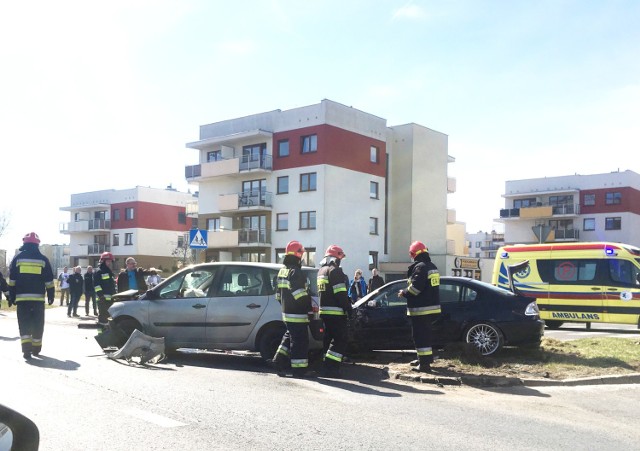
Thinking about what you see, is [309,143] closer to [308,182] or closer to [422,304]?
[308,182]

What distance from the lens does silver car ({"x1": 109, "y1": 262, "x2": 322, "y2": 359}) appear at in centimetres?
947

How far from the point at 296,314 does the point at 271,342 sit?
48.8 inches

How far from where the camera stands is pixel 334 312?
28.1ft

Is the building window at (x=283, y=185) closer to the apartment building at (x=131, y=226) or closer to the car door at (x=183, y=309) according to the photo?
the apartment building at (x=131, y=226)

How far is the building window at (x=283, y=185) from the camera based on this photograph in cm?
3953

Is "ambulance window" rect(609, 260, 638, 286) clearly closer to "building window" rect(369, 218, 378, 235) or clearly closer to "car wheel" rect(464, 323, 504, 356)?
"car wheel" rect(464, 323, 504, 356)

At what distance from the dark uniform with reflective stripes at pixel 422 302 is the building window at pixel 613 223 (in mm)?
52698

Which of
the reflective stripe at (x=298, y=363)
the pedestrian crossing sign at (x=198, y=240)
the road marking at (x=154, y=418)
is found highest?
the pedestrian crossing sign at (x=198, y=240)

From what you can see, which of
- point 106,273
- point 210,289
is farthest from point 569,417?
point 106,273

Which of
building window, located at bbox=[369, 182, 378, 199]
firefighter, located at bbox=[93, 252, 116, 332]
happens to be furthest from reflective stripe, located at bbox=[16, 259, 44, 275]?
building window, located at bbox=[369, 182, 378, 199]

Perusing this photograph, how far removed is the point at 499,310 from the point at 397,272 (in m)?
30.5

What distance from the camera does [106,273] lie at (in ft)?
45.5

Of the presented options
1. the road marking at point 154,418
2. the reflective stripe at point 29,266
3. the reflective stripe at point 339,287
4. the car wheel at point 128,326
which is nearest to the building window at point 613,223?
the reflective stripe at point 339,287

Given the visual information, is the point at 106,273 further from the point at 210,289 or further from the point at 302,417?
the point at 302,417
